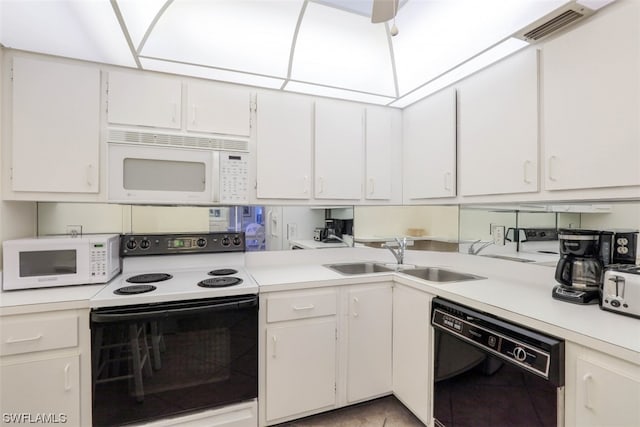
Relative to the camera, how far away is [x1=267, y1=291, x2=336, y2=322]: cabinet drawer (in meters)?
1.79

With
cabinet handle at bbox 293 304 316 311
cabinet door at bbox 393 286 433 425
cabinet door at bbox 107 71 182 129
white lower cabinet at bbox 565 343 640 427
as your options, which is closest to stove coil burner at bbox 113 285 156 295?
cabinet handle at bbox 293 304 316 311

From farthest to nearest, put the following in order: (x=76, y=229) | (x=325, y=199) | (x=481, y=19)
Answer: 1. (x=325, y=199)
2. (x=76, y=229)
3. (x=481, y=19)

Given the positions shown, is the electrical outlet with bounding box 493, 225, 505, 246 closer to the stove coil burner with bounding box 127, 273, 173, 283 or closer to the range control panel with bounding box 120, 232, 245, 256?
the range control panel with bounding box 120, 232, 245, 256

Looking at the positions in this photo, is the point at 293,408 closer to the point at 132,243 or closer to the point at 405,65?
the point at 132,243

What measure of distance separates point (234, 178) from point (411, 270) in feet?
4.93

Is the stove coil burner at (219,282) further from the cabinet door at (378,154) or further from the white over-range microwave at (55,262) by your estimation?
the cabinet door at (378,154)

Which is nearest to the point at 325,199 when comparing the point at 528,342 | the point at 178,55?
the point at 178,55

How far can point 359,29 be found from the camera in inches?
77.7

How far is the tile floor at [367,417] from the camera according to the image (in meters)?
1.88

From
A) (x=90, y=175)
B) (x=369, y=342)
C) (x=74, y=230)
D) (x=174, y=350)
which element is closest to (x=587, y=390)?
(x=369, y=342)

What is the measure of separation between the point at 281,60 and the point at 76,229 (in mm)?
1722

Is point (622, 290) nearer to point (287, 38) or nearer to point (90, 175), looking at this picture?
point (287, 38)

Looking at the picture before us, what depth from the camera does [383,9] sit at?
47.4 inches

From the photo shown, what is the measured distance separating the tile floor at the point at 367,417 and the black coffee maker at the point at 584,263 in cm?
118
